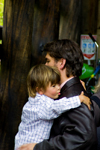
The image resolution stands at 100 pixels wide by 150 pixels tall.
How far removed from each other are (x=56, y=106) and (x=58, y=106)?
2cm

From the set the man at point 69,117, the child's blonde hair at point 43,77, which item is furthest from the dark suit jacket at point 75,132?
the child's blonde hair at point 43,77

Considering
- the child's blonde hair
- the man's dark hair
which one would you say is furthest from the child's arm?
the man's dark hair

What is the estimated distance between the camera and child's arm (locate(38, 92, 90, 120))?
1719mm

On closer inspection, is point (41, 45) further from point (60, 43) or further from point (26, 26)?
point (60, 43)

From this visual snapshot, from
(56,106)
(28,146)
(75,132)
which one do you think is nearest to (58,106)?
(56,106)

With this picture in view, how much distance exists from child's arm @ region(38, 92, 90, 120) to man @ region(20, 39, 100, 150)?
46 millimetres

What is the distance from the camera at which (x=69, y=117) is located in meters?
1.72

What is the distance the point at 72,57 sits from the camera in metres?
2.00

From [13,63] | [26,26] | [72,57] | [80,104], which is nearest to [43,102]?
[80,104]

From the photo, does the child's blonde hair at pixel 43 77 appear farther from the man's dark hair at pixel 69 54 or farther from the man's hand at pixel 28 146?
the man's hand at pixel 28 146

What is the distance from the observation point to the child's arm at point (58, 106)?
5.64 feet

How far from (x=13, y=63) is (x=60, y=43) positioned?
2.26ft

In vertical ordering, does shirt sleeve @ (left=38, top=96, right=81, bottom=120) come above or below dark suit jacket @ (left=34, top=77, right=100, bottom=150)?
above

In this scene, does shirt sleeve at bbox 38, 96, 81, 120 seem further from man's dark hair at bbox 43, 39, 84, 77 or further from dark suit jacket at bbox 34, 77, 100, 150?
man's dark hair at bbox 43, 39, 84, 77
